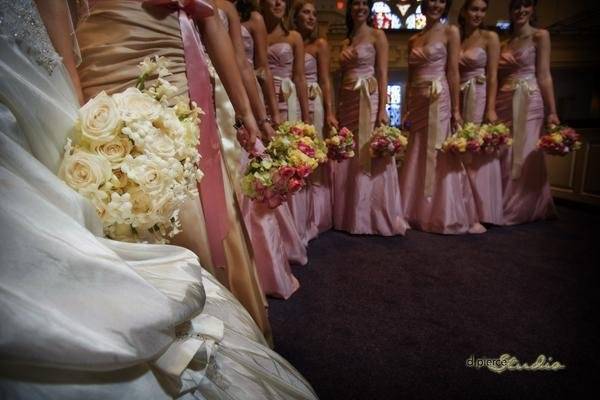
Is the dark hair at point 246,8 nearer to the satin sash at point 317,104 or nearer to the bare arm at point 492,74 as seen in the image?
the satin sash at point 317,104

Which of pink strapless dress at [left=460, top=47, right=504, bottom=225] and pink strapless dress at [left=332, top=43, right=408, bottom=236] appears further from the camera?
pink strapless dress at [left=460, top=47, right=504, bottom=225]

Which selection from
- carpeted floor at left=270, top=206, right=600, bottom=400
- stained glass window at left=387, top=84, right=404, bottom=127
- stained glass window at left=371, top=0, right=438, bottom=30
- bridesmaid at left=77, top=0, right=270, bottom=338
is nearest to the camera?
bridesmaid at left=77, top=0, right=270, bottom=338

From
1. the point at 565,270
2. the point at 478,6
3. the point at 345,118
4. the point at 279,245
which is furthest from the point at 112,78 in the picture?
the point at 478,6

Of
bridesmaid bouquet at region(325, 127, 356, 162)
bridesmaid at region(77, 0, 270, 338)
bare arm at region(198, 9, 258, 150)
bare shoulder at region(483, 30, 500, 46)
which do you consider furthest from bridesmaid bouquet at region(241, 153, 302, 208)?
bare shoulder at region(483, 30, 500, 46)

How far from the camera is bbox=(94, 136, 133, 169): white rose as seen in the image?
34.9 inches

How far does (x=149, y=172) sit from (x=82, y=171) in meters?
0.14

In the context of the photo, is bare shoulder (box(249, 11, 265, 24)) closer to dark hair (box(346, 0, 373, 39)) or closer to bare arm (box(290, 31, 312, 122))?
bare arm (box(290, 31, 312, 122))

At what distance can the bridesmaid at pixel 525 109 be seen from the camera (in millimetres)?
4020

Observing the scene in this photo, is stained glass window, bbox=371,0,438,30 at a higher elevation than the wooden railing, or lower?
higher

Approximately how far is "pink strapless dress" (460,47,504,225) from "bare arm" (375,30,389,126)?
992mm

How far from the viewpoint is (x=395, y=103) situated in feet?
44.1

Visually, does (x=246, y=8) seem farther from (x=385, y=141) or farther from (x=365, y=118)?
(x=385, y=141)

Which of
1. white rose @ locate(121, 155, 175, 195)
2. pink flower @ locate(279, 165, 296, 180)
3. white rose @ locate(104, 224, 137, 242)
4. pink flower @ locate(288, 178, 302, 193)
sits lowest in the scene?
pink flower @ locate(288, 178, 302, 193)

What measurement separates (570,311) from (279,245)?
1.88 metres
